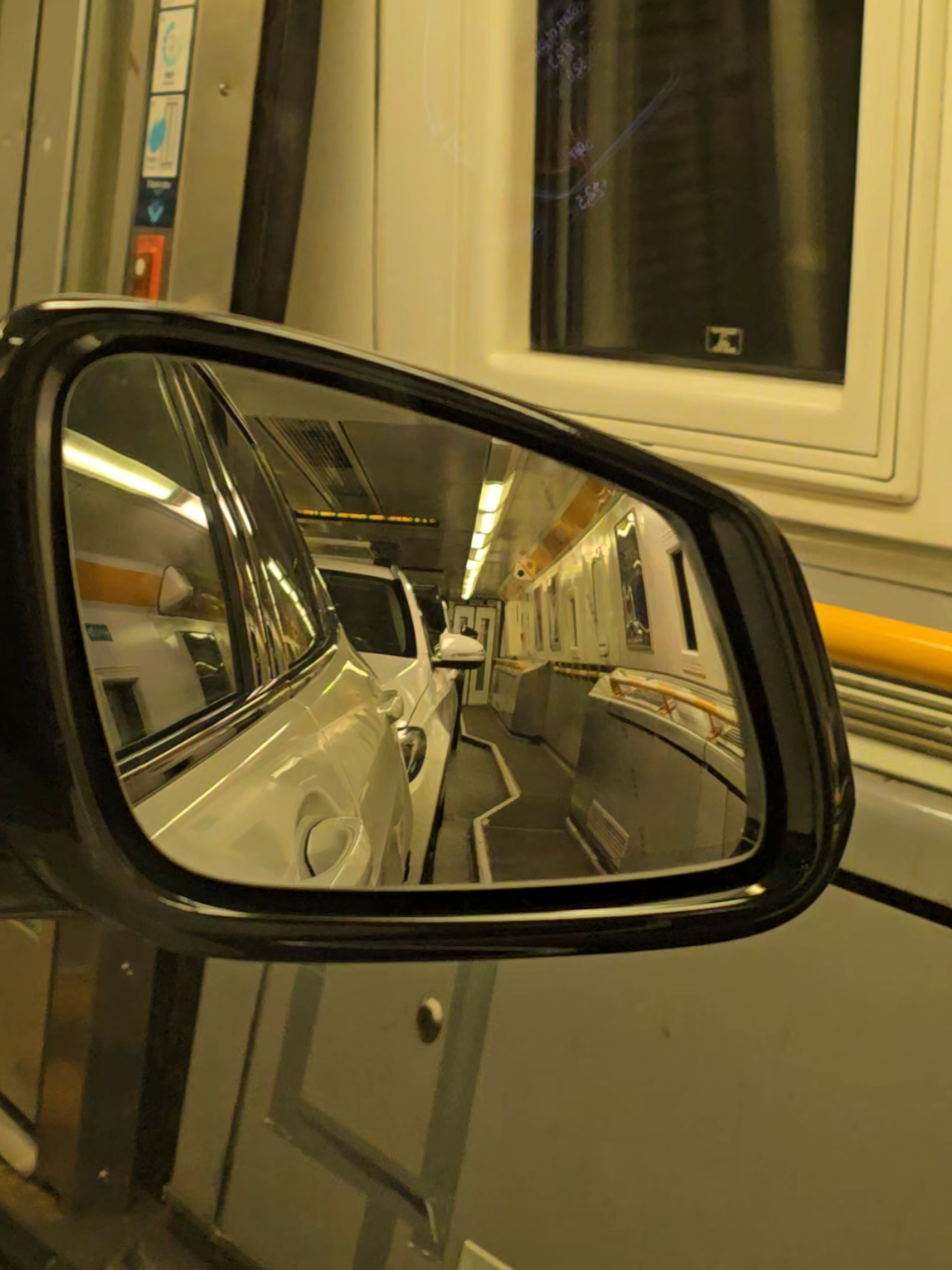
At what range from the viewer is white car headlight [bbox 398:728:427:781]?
545 millimetres

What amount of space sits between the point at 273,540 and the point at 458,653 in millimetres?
181

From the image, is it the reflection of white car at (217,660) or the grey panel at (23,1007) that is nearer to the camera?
the reflection of white car at (217,660)

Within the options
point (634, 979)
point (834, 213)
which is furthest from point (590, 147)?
point (634, 979)

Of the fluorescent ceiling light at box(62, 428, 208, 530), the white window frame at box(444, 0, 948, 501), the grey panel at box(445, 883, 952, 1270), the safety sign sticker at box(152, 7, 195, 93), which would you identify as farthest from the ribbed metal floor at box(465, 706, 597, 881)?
the safety sign sticker at box(152, 7, 195, 93)

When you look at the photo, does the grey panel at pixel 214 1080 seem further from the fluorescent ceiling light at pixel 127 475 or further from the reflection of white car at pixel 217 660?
the fluorescent ceiling light at pixel 127 475

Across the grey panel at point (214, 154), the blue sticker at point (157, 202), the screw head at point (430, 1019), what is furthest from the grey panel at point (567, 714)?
the blue sticker at point (157, 202)

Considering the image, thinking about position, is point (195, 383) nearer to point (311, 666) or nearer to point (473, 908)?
point (311, 666)

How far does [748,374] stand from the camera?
125 cm

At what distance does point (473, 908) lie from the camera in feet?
1.75

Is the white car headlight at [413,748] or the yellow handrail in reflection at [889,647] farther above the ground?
the yellow handrail in reflection at [889,647]

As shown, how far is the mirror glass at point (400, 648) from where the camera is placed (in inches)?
19.8

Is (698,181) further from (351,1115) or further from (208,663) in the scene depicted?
(351,1115)

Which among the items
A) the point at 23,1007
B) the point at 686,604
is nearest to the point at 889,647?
the point at 686,604

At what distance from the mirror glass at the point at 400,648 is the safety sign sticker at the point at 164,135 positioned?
3.61ft
